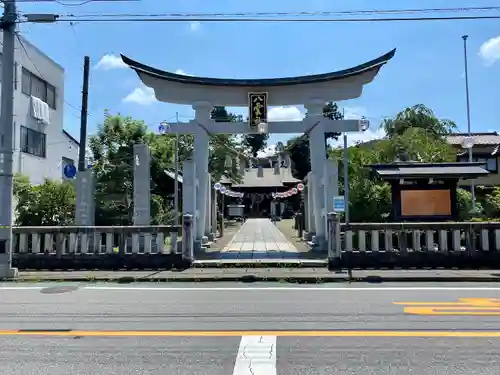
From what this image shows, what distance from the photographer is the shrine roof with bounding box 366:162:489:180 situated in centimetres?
1438

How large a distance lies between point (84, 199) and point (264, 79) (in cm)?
746

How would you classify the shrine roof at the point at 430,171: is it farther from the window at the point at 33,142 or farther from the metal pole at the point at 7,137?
the window at the point at 33,142

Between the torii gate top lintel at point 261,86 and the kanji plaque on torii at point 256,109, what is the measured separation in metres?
0.24

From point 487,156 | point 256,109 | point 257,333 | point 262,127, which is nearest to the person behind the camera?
point 257,333

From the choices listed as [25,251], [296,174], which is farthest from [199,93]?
[296,174]

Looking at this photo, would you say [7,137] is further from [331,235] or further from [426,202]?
[426,202]

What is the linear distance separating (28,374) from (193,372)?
5.44 feet

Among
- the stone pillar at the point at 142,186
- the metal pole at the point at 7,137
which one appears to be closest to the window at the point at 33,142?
the stone pillar at the point at 142,186

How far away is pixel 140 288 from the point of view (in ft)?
32.4

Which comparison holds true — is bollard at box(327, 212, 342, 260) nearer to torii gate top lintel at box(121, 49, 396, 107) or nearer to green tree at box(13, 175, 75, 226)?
torii gate top lintel at box(121, 49, 396, 107)

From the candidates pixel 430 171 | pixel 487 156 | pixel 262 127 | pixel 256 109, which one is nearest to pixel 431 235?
pixel 430 171

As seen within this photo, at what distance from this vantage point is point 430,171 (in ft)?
47.9

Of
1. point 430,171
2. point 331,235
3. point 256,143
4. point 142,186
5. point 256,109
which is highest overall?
point 256,143

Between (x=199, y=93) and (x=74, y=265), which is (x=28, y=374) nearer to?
(x=74, y=265)
